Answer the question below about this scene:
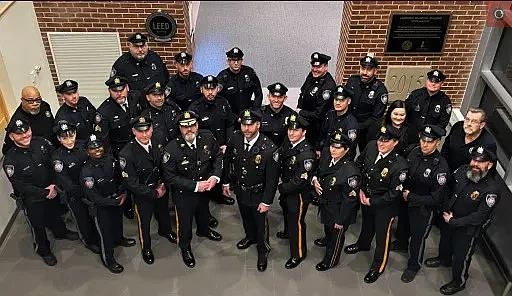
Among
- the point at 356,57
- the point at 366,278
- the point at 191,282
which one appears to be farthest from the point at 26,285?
the point at 356,57

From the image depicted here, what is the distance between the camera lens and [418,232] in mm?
5047

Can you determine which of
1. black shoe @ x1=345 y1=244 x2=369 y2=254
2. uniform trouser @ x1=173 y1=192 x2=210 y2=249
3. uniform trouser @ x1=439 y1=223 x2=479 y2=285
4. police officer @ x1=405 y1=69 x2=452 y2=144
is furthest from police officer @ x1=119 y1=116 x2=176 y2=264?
uniform trouser @ x1=439 y1=223 x2=479 y2=285

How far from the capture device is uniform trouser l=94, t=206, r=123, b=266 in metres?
5.10

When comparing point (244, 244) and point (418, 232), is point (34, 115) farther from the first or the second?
point (418, 232)

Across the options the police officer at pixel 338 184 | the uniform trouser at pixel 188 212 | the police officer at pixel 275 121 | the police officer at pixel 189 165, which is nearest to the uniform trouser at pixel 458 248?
the police officer at pixel 338 184

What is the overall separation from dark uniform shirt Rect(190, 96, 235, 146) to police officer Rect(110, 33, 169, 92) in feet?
3.03

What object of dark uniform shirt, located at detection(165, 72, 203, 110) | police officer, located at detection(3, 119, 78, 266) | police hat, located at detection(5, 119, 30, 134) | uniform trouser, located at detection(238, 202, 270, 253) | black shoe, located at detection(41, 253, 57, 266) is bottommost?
black shoe, located at detection(41, 253, 57, 266)

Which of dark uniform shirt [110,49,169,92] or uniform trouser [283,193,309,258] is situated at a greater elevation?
dark uniform shirt [110,49,169,92]

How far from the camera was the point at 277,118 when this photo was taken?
555 cm

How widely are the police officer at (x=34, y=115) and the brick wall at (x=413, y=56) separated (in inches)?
151

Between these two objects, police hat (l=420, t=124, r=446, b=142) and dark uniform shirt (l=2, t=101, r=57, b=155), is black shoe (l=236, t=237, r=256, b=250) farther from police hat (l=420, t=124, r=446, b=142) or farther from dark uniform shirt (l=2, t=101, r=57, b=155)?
dark uniform shirt (l=2, t=101, r=57, b=155)

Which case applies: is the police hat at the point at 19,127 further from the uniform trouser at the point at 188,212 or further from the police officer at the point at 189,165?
the uniform trouser at the point at 188,212

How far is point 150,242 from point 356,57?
12.0 feet

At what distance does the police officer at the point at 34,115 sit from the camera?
17.5 feet
